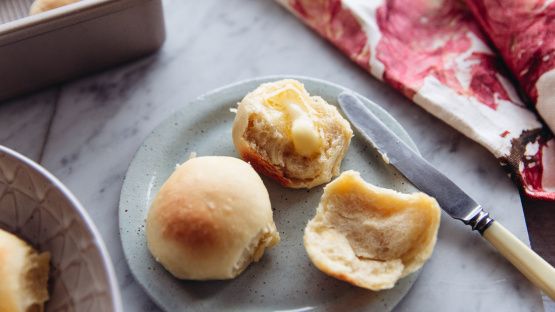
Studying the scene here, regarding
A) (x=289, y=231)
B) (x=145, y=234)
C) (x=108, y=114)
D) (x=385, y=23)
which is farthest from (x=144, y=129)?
(x=385, y=23)

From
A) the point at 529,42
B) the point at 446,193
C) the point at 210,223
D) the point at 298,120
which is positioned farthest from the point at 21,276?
the point at 529,42

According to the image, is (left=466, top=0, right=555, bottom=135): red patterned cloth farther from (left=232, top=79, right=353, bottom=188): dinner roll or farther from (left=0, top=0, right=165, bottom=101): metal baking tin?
(left=0, top=0, right=165, bottom=101): metal baking tin

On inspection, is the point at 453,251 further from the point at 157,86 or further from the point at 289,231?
the point at 157,86

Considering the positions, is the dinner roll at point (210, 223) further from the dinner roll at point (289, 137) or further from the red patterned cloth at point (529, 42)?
the red patterned cloth at point (529, 42)

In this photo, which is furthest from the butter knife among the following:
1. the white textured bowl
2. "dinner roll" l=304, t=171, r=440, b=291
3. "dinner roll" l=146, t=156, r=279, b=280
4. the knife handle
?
the white textured bowl

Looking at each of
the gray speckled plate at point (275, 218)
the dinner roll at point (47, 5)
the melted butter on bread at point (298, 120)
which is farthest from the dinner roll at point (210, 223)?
the dinner roll at point (47, 5)

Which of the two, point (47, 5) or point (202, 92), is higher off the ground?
point (47, 5)

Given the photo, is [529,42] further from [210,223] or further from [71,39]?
[71,39]
